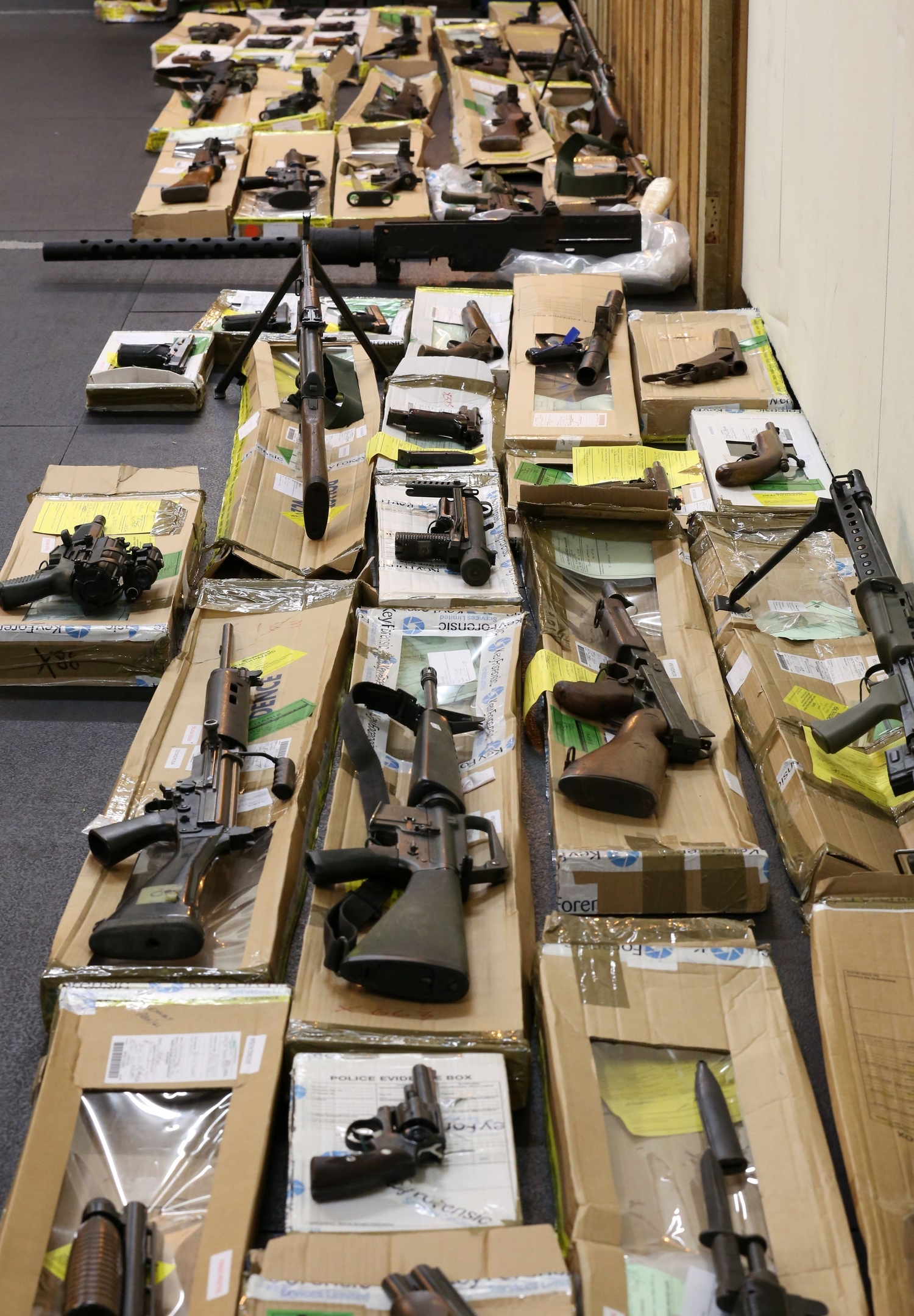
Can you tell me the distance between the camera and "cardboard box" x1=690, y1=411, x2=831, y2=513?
3477mm

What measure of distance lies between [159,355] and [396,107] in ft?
10.9

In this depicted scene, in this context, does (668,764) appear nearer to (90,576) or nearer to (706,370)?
(90,576)

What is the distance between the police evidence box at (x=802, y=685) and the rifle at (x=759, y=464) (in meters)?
0.17

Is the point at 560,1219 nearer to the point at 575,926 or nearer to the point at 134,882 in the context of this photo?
the point at 575,926

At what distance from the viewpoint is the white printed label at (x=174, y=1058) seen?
2.00 m

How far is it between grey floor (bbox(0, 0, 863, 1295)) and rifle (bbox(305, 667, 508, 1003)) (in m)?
0.26

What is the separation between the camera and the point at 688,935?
88.4 inches

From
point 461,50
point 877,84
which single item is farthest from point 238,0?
point 877,84

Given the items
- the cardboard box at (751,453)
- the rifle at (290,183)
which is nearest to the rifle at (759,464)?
the cardboard box at (751,453)

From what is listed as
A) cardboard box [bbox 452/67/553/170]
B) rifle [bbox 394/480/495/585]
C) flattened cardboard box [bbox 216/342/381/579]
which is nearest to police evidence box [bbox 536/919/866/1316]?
rifle [bbox 394/480/495/585]

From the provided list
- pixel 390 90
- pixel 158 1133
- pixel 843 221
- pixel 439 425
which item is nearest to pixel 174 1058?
pixel 158 1133

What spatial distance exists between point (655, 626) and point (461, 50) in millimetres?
6211

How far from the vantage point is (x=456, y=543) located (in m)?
3.26

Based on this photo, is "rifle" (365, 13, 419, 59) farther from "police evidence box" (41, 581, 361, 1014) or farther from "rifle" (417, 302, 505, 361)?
"police evidence box" (41, 581, 361, 1014)
